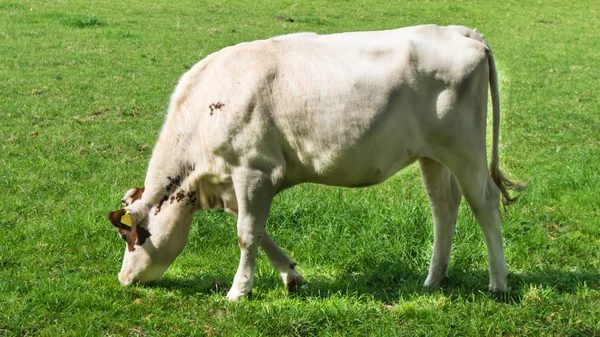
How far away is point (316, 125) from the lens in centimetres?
555

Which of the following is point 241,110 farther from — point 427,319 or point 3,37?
point 3,37

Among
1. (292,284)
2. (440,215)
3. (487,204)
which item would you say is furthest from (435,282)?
(292,284)

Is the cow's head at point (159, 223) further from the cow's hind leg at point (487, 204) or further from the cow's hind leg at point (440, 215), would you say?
the cow's hind leg at point (487, 204)

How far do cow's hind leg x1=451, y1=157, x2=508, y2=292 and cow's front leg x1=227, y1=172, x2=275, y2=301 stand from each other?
4.88 feet

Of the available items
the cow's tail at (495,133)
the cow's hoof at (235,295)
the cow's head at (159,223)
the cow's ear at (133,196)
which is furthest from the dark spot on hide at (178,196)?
the cow's tail at (495,133)

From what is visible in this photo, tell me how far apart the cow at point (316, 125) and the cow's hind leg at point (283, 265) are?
0.30 metres

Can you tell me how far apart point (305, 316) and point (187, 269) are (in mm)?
1640

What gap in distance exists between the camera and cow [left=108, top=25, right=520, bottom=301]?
5516mm

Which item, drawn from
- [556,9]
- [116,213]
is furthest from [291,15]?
[116,213]

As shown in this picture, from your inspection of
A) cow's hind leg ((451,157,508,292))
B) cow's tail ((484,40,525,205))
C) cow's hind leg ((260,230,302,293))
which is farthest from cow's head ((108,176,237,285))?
cow's tail ((484,40,525,205))

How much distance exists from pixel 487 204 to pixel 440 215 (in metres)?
0.53

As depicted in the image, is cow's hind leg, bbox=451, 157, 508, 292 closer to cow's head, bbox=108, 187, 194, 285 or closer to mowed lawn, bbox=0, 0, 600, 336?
mowed lawn, bbox=0, 0, 600, 336

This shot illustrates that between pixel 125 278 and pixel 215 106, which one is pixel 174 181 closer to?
pixel 215 106

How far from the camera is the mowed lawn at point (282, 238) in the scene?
5398 millimetres
